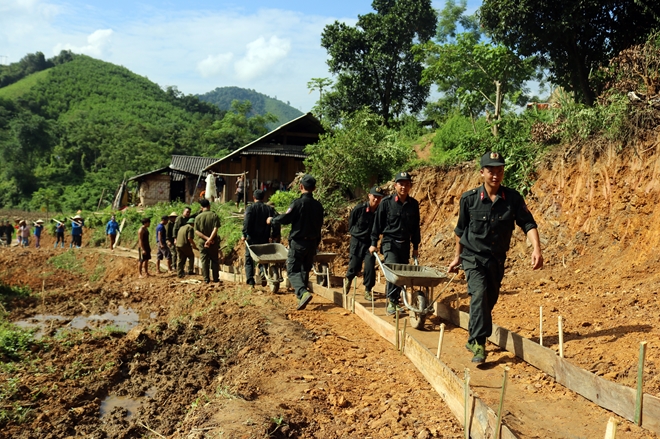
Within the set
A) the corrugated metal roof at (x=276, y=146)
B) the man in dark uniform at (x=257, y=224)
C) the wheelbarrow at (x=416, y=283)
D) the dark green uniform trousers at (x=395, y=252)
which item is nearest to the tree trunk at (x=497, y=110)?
the man in dark uniform at (x=257, y=224)

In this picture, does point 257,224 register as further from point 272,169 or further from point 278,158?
point 272,169

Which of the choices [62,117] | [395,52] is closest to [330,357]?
[395,52]

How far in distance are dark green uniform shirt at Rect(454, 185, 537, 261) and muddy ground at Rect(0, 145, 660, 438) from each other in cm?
114

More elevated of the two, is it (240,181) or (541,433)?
(240,181)

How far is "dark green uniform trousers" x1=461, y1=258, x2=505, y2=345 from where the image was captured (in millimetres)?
5148

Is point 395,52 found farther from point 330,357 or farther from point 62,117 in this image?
point 62,117

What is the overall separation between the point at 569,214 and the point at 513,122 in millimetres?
4396

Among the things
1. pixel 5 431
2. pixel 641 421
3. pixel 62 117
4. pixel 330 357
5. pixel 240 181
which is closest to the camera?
pixel 641 421

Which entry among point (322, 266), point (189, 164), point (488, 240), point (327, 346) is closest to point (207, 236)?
point (322, 266)

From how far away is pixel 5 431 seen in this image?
5.38m

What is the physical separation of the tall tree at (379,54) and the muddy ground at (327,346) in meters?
21.3

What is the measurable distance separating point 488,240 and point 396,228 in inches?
89.5

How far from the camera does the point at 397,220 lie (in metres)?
7.43

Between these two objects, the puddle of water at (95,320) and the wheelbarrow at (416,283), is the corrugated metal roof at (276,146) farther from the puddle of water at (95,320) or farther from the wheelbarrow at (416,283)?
the wheelbarrow at (416,283)
